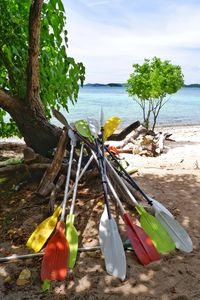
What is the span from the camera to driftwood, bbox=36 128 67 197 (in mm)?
5164

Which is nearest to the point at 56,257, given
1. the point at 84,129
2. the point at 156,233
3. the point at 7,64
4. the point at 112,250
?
the point at 112,250

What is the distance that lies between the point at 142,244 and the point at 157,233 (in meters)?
0.39

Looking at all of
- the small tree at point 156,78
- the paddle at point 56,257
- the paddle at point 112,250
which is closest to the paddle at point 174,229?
the paddle at point 112,250

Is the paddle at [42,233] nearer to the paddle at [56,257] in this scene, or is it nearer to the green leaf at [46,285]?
the paddle at [56,257]

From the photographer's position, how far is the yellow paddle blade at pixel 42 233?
13.3ft

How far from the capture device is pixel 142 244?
3.85 m

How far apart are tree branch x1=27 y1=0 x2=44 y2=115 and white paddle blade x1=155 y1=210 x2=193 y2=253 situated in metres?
3.11

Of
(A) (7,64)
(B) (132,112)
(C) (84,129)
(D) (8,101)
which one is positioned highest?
(A) (7,64)

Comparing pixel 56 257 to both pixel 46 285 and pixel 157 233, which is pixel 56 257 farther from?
pixel 157 233

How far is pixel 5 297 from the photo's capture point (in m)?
3.21

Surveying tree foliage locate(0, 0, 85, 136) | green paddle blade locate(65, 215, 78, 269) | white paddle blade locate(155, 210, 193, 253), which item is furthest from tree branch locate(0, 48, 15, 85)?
white paddle blade locate(155, 210, 193, 253)

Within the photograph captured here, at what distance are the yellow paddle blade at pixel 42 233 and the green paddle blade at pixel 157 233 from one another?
1220 millimetres

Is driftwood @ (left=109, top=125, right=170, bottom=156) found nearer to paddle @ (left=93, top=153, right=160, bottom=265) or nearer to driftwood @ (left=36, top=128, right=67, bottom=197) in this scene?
driftwood @ (left=36, top=128, right=67, bottom=197)

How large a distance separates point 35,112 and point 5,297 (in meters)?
3.59
